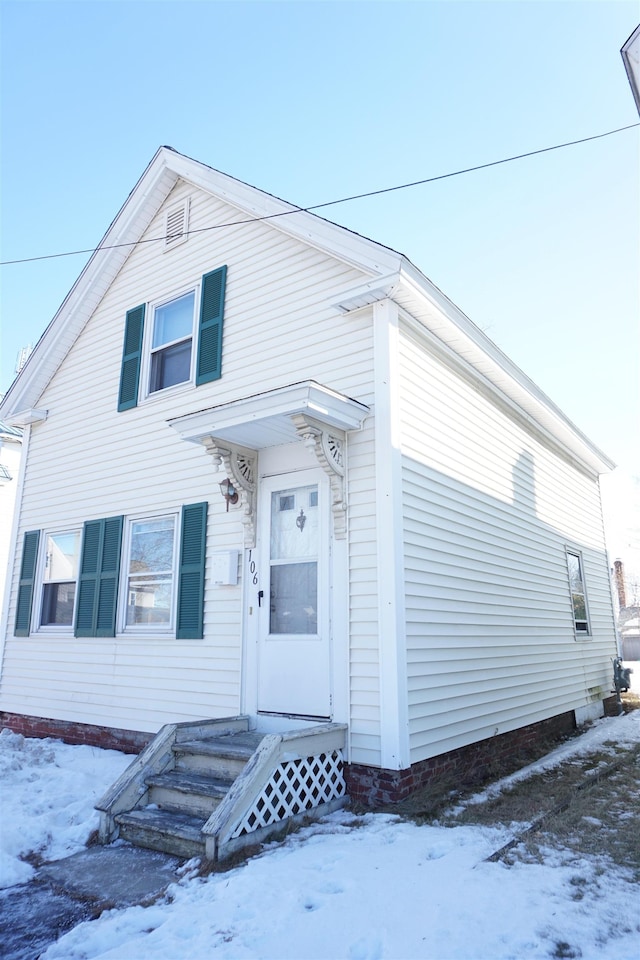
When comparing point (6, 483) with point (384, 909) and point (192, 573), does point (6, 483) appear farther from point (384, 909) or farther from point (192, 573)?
point (384, 909)

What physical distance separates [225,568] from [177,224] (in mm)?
4703

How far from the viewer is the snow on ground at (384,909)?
2.85 m

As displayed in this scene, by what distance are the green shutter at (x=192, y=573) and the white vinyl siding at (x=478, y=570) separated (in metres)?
2.37

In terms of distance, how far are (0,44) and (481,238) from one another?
660 cm

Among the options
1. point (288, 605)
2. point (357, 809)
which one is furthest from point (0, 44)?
point (357, 809)

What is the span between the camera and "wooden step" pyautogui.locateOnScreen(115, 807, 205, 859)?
420cm

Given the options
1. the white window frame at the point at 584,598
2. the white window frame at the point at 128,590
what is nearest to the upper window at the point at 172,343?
the white window frame at the point at 128,590

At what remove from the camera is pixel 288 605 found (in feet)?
19.7

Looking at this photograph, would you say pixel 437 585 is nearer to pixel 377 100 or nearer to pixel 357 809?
pixel 357 809

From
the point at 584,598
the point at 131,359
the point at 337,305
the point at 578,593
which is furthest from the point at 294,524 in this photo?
the point at 584,598

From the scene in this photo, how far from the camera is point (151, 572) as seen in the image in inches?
294

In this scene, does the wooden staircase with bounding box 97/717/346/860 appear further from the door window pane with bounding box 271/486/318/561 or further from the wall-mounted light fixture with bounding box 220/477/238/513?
the wall-mounted light fixture with bounding box 220/477/238/513

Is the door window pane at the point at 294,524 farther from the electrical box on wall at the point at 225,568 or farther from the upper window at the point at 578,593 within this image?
the upper window at the point at 578,593

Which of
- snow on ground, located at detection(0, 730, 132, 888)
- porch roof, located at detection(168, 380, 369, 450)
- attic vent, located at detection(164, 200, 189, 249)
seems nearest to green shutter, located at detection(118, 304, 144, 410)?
attic vent, located at detection(164, 200, 189, 249)
